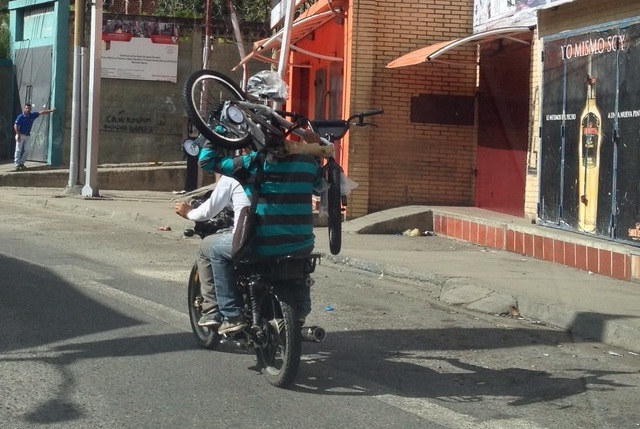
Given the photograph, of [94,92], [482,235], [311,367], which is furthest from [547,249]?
[94,92]

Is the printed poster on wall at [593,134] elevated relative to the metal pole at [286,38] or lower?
lower

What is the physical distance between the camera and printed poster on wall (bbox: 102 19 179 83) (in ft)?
87.2

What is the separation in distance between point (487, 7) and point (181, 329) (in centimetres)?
936

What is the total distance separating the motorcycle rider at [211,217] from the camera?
6.55 meters

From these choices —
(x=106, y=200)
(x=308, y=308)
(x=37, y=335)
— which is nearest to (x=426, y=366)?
(x=308, y=308)

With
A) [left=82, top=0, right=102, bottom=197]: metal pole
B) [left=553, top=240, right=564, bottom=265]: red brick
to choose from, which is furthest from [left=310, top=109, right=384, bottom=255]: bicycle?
[left=82, top=0, right=102, bottom=197]: metal pole

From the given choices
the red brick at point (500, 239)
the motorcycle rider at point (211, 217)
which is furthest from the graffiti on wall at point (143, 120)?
the motorcycle rider at point (211, 217)

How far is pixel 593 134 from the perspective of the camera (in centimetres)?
1217

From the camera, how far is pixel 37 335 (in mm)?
7691

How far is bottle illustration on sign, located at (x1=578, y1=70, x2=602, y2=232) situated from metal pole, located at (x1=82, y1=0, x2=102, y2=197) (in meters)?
10.9

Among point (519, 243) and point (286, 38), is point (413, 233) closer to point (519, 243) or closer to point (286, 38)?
point (519, 243)

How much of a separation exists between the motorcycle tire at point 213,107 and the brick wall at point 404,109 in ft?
28.1

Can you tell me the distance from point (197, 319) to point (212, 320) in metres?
0.52

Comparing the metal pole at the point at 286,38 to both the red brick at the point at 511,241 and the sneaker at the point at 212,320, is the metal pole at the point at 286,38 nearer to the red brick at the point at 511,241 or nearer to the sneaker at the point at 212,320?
the red brick at the point at 511,241
